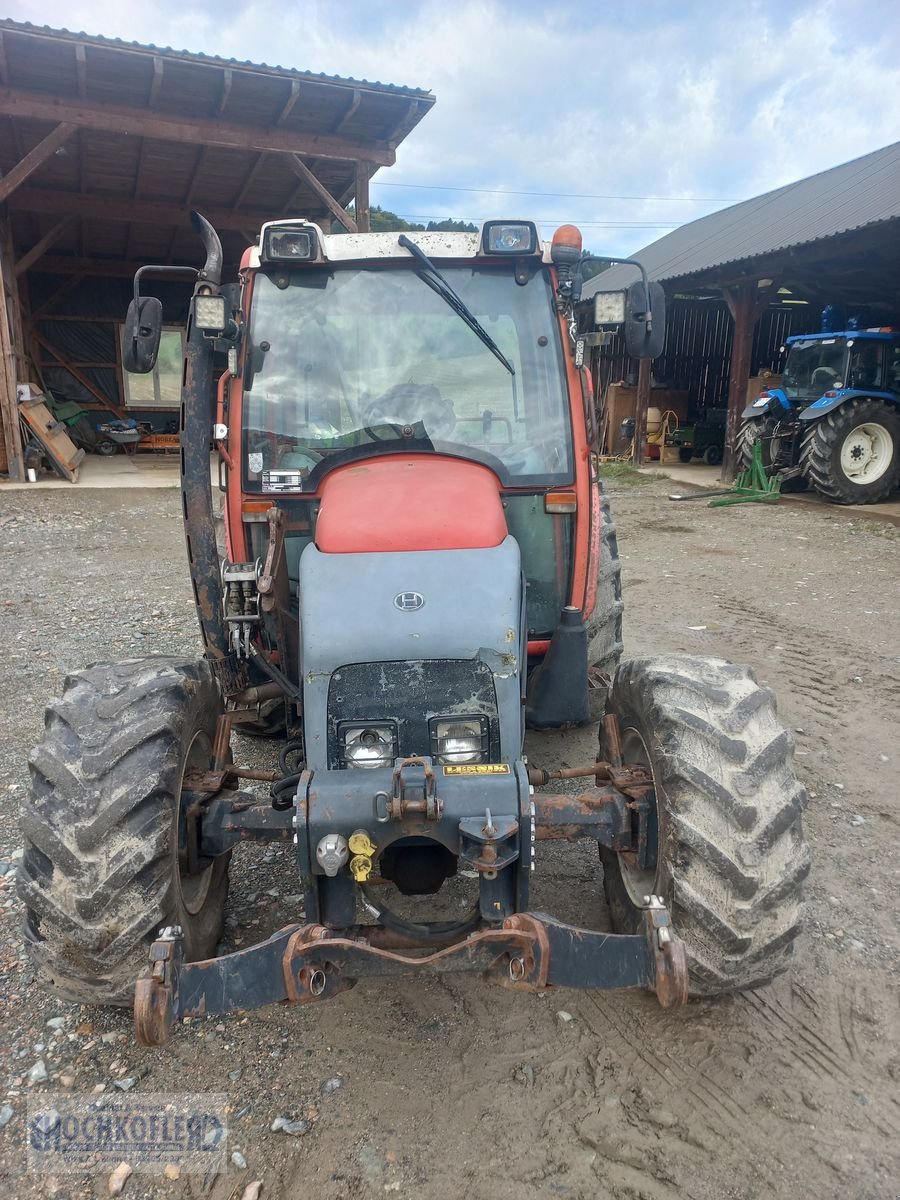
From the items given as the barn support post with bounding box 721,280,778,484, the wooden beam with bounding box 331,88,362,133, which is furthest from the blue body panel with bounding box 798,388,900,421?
the wooden beam with bounding box 331,88,362,133

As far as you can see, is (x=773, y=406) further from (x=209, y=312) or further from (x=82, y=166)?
(x=209, y=312)

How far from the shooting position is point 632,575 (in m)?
8.41

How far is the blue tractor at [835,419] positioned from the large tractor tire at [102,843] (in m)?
12.1

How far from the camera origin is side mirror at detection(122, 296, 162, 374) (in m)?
3.09

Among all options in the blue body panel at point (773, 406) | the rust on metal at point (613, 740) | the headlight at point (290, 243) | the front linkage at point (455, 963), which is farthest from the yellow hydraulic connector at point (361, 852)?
the blue body panel at point (773, 406)

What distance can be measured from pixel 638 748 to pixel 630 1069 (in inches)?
36.7

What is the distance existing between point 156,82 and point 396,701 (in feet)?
33.4

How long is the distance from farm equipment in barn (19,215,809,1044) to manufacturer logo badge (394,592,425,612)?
12 millimetres

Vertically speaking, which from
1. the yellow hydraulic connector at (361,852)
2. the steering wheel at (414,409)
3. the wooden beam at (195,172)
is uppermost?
the wooden beam at (195,172)

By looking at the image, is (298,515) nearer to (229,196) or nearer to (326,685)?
(326,685)

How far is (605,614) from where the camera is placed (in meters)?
4.22

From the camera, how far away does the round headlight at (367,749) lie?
2379 mm

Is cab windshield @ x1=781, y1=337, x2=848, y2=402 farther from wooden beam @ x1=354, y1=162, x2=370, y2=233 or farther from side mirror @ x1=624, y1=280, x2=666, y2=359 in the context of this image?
side mirror @ x1=624, y1=280, x2=666, y2=359

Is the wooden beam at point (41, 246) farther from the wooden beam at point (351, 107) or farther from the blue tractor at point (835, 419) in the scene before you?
the blue tractor at point (835, 419)
